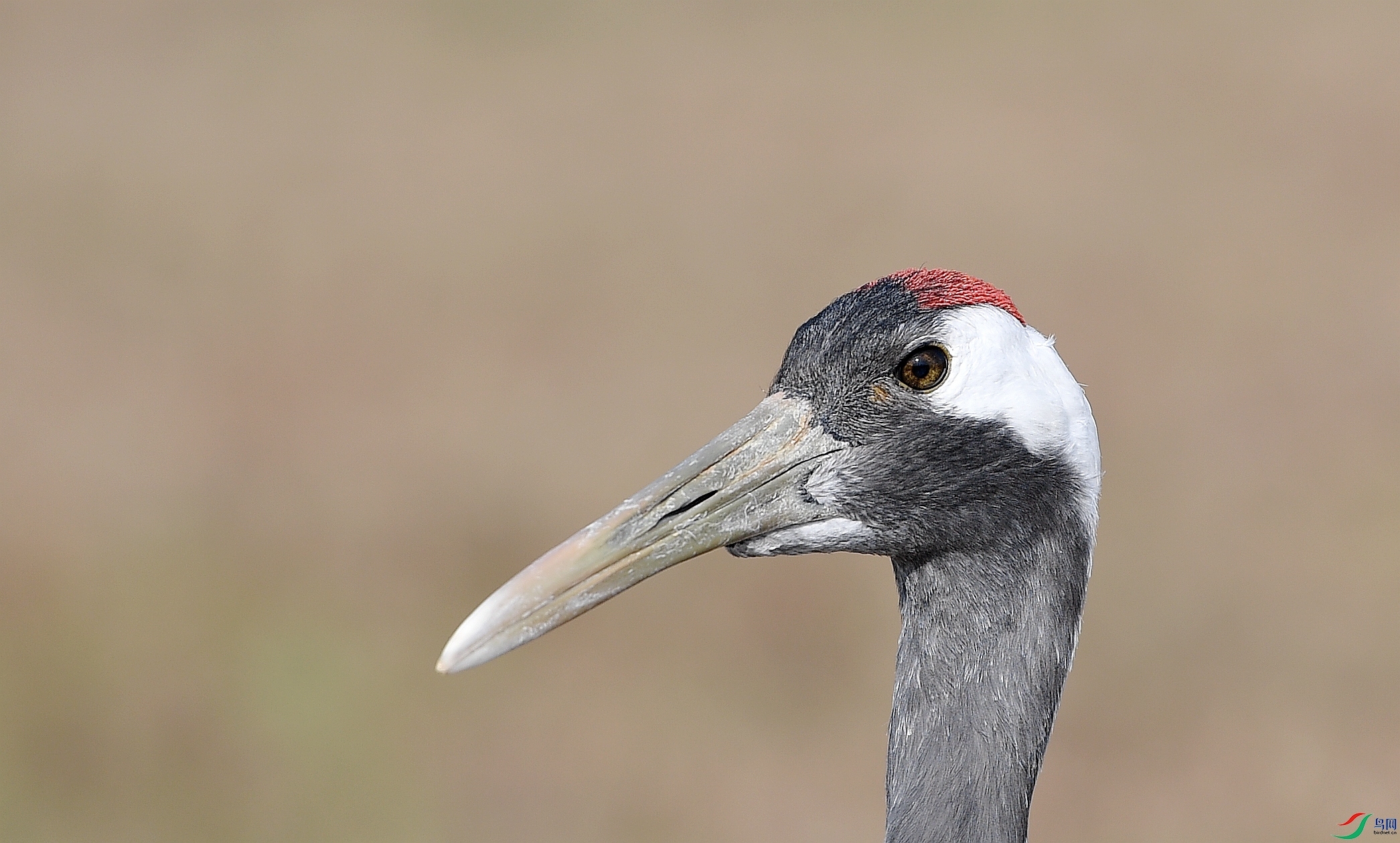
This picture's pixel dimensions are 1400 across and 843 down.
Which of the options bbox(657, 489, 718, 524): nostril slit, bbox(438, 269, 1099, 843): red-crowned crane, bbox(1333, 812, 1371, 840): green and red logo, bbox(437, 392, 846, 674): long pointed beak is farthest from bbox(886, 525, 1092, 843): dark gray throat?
bbox(1333, 812, 1371, 840): green and red logo

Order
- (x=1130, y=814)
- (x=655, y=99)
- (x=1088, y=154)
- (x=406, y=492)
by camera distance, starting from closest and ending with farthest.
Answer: (x=1130, y=814) < (x=406, y=492) < (x=1088, y=154) < (x=655, y=99)

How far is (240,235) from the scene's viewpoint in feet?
48.1

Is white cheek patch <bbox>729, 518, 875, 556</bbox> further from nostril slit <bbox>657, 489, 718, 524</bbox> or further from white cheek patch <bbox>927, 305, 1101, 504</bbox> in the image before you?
white cheek patch <bbox>927, 305, 1101, 504</bbox>

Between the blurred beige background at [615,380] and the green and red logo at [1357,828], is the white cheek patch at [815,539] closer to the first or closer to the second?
→ the blurred beige background at [615,380]

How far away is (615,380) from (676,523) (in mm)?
8990

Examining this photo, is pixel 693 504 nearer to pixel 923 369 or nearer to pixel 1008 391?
pixel 923 369

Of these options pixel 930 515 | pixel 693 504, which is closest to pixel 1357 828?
pixel 930 515

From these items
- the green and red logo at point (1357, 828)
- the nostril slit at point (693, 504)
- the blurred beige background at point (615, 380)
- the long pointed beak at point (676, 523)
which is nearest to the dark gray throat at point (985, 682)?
the long pointed beak at point (676, 523)

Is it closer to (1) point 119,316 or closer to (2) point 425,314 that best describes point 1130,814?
(2) point 425,314

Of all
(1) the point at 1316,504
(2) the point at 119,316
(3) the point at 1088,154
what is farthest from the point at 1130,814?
(2) the point at 119,316

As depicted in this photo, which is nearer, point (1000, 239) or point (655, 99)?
point (1000, 239)

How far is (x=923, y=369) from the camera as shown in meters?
3.72

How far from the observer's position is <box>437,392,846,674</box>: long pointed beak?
3662 millimetres

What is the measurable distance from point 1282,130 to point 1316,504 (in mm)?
6996
